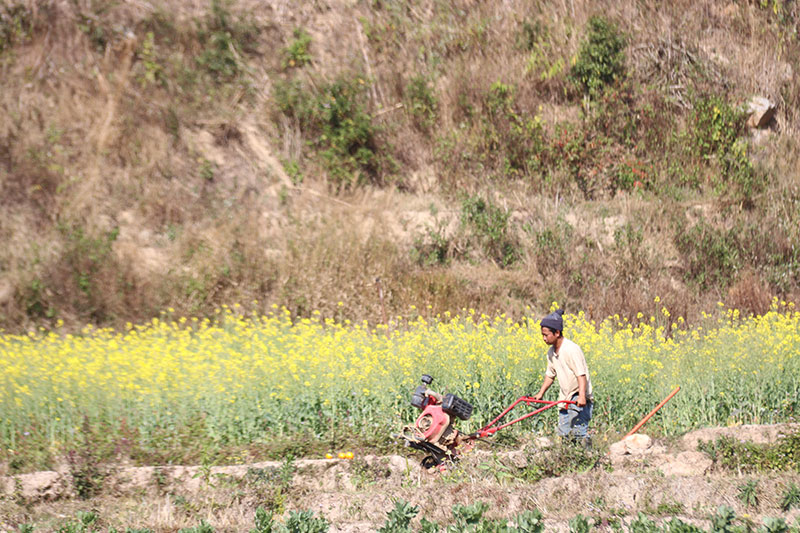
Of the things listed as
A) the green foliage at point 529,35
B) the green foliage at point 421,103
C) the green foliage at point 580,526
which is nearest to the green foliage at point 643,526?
the green foliage at point 580,526

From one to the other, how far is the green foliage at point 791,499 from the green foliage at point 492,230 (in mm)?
6932

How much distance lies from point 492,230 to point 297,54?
6336 mm

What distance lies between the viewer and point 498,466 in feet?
19.5

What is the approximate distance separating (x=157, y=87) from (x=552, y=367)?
11.4 meters

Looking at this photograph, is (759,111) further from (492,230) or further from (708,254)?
(492,230)

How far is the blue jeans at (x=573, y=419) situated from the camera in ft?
20.2

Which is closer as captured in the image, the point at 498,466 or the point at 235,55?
the point at 498,466

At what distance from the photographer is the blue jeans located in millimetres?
6145

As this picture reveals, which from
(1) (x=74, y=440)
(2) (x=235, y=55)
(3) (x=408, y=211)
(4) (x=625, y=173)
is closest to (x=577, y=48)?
(4) (x=625, y=173)

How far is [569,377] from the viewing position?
609cm

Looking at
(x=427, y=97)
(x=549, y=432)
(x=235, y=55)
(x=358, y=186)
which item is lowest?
(x=549, y=432)

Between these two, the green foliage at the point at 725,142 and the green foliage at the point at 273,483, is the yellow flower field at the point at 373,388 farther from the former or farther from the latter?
the green foliage at the point at 725,142

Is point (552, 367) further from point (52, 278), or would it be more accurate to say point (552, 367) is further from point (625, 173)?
point (52, 278)

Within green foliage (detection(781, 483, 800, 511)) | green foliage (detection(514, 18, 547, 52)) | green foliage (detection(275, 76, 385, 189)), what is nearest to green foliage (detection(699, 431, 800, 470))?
green foliage (detection(781, 483, 800, 511))
